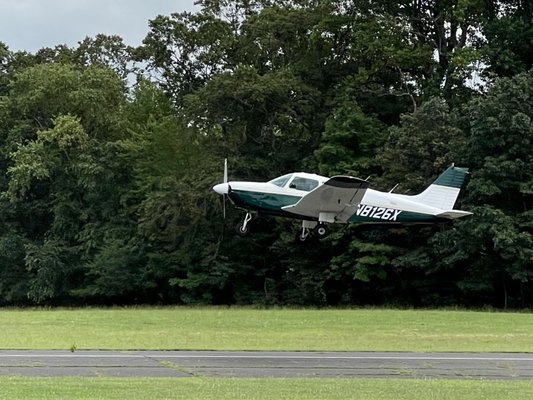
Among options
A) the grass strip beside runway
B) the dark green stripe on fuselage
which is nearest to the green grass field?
the grass strip beside runway

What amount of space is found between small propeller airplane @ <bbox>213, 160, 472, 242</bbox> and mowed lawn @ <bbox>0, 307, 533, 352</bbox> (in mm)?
3625

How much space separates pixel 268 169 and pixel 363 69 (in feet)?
27.0

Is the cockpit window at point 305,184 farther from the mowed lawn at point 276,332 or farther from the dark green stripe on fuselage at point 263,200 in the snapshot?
the mowed lawn at point 276,332

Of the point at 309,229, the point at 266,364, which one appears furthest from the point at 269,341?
the point at 309,229

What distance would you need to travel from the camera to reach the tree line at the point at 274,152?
45.3 m

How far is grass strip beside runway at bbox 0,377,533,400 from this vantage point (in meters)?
13.4

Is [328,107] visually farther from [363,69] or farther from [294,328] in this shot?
[294,328]

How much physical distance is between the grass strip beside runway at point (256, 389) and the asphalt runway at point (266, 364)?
3.32 ft

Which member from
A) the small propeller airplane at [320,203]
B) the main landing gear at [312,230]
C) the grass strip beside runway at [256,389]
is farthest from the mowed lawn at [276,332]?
the grass strip beside runway at [256,389]

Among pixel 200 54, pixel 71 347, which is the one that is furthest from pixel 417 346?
pixel 200 54

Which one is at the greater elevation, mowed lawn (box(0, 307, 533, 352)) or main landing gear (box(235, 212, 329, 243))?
main landing gear (box(235, 212, 329, 243))

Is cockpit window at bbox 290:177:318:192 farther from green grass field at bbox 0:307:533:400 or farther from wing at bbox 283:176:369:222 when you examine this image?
green grass field at bbox 0:307:533:400

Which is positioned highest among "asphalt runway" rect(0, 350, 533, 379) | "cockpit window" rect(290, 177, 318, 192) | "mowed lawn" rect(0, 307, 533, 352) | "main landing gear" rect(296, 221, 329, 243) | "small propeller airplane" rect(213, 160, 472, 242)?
"cockpit window" rect(290, 177, 318, 192)

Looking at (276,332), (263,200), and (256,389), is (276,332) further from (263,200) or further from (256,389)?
(256,389)
